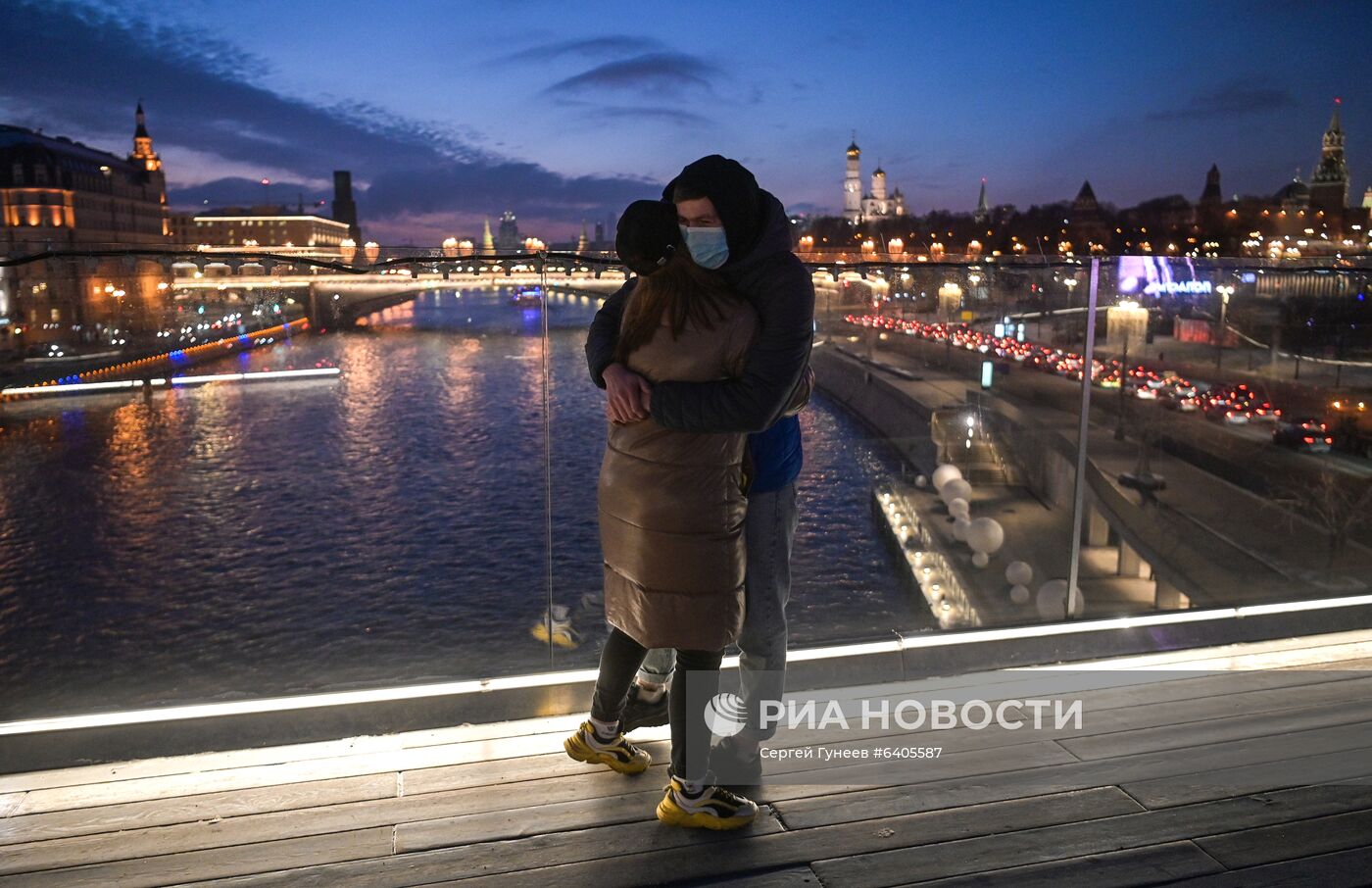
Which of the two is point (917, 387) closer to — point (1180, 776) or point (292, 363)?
point (292, 363)

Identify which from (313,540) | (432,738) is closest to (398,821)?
(432,738)

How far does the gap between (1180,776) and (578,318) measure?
1946 millimetres

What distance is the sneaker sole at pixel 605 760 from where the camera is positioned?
1.88m

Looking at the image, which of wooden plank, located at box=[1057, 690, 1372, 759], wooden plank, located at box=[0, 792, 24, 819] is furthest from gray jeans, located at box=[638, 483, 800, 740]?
wooden plank, located at box=[0, 792, 24, 819]

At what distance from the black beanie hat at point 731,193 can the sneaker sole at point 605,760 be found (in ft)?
3.23

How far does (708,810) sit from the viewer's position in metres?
1.68

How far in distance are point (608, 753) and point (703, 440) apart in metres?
0.69

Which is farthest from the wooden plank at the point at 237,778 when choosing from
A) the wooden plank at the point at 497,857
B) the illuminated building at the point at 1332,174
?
the illuminated building at the point at 1332,174

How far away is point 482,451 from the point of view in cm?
2619

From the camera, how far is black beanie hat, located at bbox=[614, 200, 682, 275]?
1647 mm

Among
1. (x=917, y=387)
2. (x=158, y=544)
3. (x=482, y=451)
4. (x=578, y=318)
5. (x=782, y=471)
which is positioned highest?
(x=578, y=318)

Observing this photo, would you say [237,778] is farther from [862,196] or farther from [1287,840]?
[862,196]

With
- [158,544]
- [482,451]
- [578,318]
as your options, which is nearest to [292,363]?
[578,318]

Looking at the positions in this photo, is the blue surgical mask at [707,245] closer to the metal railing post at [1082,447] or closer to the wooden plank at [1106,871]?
the wooden plank at [1106,871]
